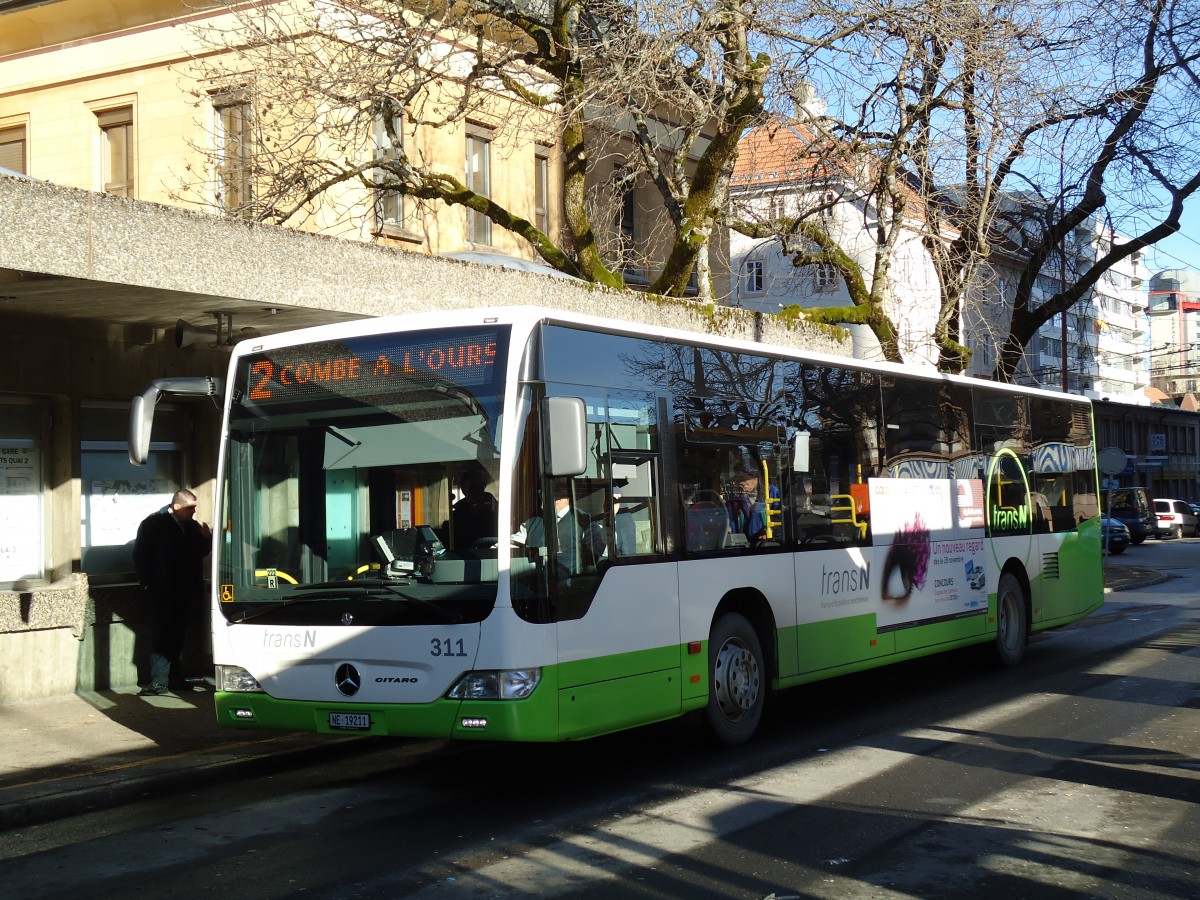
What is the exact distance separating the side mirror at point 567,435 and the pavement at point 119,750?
3.47 metres

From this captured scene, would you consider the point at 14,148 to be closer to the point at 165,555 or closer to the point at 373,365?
the point at 165,555

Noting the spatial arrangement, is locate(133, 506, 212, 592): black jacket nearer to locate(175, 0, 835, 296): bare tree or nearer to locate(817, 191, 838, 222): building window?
locate(175, 0, 835, 296): bare tree

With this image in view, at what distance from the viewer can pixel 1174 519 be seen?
5875cm

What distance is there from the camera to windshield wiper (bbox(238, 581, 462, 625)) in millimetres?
7758

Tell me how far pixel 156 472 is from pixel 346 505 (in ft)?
19.2

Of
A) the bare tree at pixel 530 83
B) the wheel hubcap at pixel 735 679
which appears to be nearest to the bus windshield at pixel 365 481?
the wheel hubcap at pixel 735 679

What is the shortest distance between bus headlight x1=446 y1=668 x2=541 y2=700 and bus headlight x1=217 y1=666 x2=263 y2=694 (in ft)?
4.93

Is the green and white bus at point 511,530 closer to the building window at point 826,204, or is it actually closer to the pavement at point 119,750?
the pavement at point 119,750

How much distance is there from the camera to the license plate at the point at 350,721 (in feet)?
26.2

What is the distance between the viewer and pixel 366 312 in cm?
1147

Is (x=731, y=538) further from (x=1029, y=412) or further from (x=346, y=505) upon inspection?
(x=1029, y=412)

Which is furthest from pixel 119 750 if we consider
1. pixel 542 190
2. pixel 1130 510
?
pixel 1130 510

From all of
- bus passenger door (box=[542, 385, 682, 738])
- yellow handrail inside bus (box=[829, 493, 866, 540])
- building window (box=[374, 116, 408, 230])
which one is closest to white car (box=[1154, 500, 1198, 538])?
building window (box=[374, 116, 408, 230])

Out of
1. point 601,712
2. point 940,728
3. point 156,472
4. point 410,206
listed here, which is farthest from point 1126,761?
point 410,206
